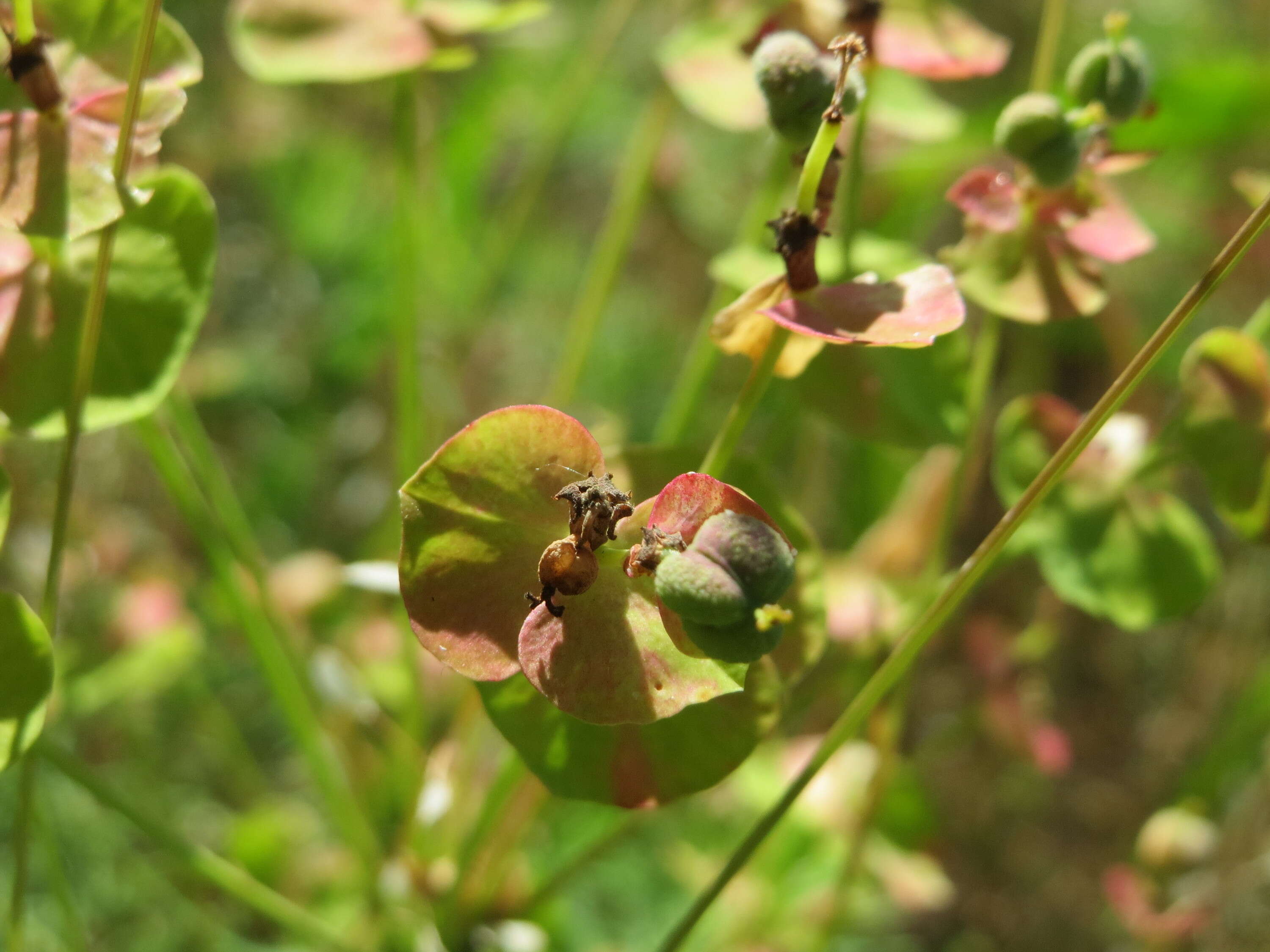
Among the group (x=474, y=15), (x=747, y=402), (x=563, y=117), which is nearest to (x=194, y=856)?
(x=747, y=402)

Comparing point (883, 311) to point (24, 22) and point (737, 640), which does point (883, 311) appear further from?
point (24, 22)

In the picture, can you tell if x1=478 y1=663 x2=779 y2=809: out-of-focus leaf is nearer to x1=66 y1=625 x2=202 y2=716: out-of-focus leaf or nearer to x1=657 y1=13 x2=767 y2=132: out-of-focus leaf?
x1=657 y1=13 x2=767 y2=132: out-of-focus leaf

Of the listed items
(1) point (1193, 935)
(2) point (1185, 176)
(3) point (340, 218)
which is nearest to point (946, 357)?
(1) point (1193, 935)

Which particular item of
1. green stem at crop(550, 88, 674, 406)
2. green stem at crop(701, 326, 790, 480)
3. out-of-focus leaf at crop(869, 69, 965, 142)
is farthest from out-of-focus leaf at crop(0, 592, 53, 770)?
out-of-focus leaf at crop(869, 69, 965, 142)

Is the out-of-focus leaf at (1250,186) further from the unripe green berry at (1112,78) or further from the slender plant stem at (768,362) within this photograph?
the slender plant stem at (768,362)

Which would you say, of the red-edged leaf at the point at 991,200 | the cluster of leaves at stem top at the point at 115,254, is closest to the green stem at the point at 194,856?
the cluster of leaves at stem top at the point at 115,254
